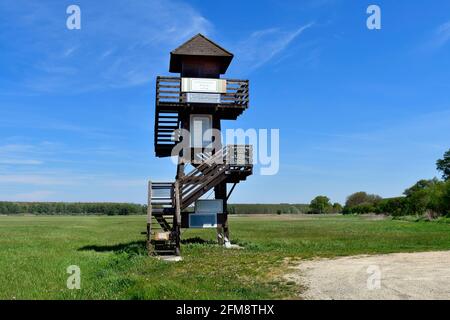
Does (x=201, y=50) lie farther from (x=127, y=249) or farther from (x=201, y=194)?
(x=127, y=249)

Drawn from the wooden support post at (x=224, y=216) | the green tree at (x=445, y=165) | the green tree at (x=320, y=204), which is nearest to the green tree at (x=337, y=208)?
the green tree at (x=320, y=204)

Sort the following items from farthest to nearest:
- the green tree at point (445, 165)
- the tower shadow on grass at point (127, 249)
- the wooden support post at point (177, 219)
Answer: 1. the green tree at point (445, 165)
2. the tower shadow on grass at point (127, 249)
3. the wooden support post at point (177, 219)

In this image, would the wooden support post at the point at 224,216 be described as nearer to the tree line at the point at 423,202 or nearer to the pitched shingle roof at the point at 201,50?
the pitched shingle roof at the point at 201,50

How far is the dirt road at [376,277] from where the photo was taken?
11648 millimetres

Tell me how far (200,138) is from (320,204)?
550 ft

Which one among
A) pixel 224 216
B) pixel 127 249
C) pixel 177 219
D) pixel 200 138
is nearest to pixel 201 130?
pixel 200 138

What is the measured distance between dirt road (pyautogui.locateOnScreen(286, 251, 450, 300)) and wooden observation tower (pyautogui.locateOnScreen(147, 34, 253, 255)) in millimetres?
10059

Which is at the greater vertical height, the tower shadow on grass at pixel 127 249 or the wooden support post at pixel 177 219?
the wooden support post at pixel 177 219

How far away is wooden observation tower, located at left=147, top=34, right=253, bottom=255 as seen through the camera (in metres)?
26.5

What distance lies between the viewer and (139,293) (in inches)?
515

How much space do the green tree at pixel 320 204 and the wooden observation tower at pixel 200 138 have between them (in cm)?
16413

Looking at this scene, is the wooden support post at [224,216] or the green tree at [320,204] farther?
the green tree at [320,204]

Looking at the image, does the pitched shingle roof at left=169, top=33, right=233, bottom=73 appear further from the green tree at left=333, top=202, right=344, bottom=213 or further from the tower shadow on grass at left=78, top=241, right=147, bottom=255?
the green tree at left=333, top=202, right=344, bottom=213
